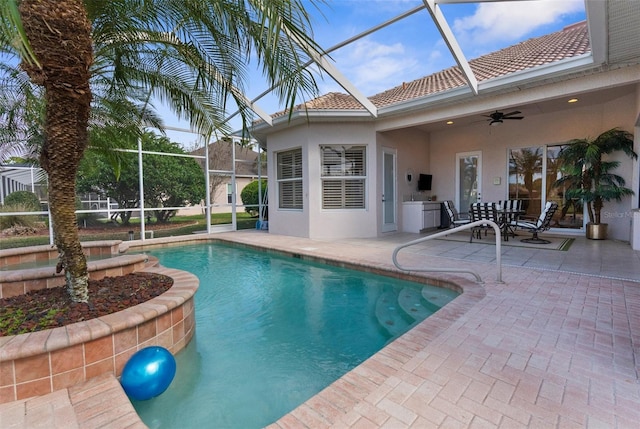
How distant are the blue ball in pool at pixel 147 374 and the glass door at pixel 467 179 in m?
10.9

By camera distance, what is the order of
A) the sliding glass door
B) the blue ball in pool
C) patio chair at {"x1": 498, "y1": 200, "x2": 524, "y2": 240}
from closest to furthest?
the blue ball in pool, patio chair at {"x1": 498, "y1": 200, "x2": 524, "y2": 240}, the sliding glass door

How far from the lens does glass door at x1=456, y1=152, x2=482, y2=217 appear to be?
35.6 feet

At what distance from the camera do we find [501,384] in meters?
2.14

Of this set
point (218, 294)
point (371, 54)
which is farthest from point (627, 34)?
point (218, 294)

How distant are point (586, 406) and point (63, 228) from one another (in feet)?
14.0

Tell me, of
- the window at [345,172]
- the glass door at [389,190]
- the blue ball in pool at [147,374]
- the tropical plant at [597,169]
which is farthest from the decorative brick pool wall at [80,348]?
the tropical plant at [597,169]

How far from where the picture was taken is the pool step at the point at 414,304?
13.3ft

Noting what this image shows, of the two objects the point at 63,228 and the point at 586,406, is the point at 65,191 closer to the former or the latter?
the point at 63,228

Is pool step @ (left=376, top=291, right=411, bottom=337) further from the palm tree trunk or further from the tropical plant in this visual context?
the tropical plant

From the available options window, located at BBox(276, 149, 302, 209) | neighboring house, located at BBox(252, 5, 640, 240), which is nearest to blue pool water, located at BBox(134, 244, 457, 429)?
neighboring house, located at BBox(252, 5, 640, 240)

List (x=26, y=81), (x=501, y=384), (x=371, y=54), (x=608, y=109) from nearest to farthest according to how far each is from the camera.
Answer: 1. (x=501, y=384)
2. (x=26, y=81)
3. (x=371, y=54)
4. (x=608, y=109)

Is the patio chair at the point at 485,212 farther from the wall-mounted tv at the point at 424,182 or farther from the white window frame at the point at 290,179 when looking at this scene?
the white window frame at the point at 290,179

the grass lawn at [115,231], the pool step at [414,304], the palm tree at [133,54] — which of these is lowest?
the pool step at [414,304]

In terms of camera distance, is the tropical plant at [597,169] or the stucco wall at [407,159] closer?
the tropical plant at [597,169]
